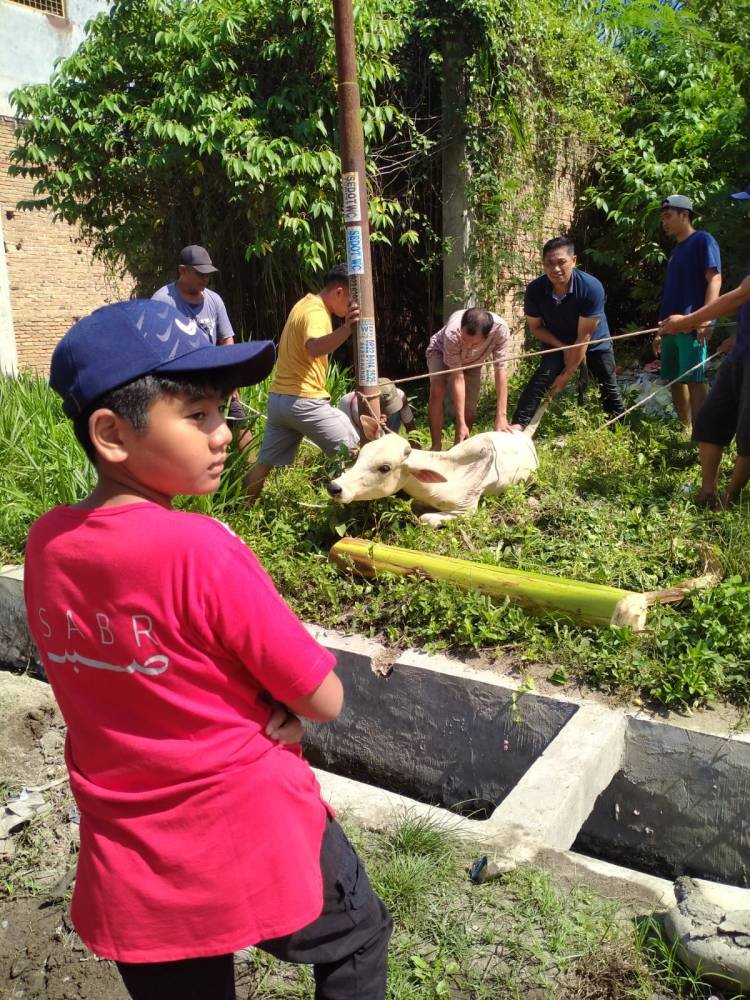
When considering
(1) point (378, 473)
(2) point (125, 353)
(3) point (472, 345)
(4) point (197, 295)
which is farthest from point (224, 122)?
(2) point (125, 353)

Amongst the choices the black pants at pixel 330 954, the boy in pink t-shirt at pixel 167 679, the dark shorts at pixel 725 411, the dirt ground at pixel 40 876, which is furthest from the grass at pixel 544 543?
the boy in pink t-shirt at pixel 167 679

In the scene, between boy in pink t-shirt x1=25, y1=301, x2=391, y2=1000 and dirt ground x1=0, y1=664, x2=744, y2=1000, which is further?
dirt ground x1=0, y1=664, x2=744, y2=1000

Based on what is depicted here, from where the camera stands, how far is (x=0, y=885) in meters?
2.78

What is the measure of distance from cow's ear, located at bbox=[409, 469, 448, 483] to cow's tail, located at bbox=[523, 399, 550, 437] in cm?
168

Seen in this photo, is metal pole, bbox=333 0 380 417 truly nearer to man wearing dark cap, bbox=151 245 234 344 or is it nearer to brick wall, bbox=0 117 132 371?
man wearing dark cap, bbox=151 245 234 344

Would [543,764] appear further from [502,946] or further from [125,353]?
[125,353]

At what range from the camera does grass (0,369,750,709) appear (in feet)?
11.4

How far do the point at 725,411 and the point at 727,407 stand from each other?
3cm

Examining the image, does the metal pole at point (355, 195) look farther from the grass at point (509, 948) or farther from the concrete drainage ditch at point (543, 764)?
the grass at point (509, 948)

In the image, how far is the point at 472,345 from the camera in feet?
19.5

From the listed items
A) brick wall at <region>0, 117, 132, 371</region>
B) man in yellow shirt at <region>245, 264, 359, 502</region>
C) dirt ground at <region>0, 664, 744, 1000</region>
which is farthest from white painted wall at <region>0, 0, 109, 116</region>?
dirt ground at <region>0, 664, 744, 1000</region>

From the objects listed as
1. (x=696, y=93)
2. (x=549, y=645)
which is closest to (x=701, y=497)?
(x=549, y=645)

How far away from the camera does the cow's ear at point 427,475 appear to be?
4602mm

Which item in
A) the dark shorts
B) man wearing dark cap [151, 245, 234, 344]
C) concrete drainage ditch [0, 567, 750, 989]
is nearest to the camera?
concrete drainage ditch [0, 567, 750, 989]
